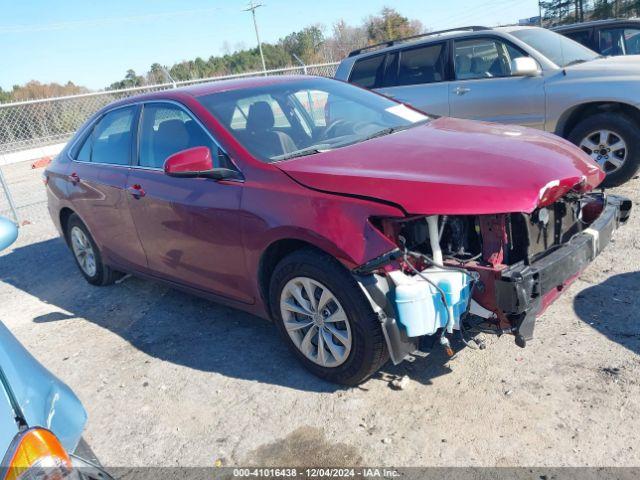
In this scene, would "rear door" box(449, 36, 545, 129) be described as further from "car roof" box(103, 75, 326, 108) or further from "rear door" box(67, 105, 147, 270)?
"rear door" box(67, 105, 147, 270)

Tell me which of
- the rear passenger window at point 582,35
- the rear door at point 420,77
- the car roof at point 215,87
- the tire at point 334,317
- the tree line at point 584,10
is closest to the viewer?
the tire at point 334,317

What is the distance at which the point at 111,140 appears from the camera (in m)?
4.70

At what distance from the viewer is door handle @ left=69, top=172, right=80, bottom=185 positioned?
16.4ft

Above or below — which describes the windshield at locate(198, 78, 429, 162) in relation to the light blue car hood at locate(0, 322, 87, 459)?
above

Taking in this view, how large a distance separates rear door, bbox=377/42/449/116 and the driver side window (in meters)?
0.22

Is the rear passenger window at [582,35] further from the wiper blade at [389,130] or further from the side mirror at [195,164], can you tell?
the side mirror at [195,164]

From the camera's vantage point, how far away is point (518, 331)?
2.69m

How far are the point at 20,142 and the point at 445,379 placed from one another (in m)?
15.3

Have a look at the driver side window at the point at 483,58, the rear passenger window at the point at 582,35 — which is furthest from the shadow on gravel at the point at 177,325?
the rear passenger window at the point at 582,35

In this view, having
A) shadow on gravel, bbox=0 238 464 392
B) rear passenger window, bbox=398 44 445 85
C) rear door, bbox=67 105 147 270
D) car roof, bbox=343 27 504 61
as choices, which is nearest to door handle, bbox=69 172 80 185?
rear door, bbox=67 105 147 270

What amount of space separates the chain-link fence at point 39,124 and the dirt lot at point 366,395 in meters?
9.47

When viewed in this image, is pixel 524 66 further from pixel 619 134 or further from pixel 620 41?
pixel 620 41

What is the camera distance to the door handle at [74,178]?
5.01 meters

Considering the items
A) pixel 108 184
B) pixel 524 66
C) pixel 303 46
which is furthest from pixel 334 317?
pixel 303 46
